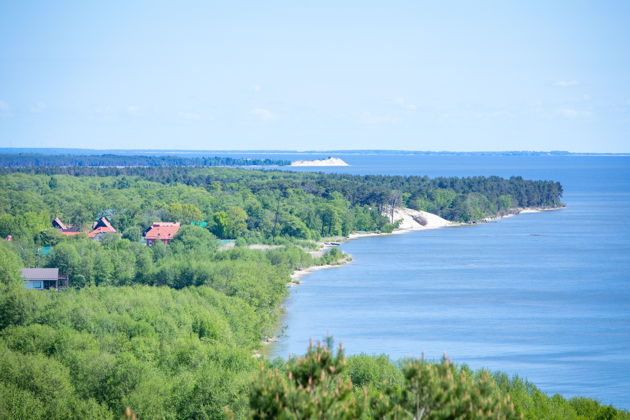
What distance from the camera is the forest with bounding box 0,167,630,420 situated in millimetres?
12102

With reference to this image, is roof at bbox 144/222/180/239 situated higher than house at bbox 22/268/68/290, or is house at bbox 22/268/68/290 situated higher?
roof at bbox 144/222/180/239

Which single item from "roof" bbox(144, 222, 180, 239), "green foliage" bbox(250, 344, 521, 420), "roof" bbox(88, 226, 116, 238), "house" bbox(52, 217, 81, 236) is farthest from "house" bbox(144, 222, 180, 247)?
"green foliage" bbox(250, 344, 521, 420)

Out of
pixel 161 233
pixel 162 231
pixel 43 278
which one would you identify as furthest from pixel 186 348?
pixel 162 231

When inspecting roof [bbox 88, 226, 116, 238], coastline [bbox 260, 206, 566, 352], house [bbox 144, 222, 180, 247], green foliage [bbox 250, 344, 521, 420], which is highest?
green foliage [bbox 250, 344, 521, 420]

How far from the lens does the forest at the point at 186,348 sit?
1210 cm

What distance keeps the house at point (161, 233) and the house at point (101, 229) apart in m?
5.22

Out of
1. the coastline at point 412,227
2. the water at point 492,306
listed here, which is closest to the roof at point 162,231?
the coastline at point 412,227

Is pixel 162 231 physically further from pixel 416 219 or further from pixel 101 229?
pixel 416 219

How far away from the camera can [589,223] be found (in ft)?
282

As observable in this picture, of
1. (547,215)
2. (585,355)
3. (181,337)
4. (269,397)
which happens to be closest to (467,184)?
(547,215)

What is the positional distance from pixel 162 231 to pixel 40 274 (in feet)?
55.0

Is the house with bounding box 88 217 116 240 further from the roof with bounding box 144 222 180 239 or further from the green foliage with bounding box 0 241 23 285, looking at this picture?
the green foliage with bounding box 0 241 23 285

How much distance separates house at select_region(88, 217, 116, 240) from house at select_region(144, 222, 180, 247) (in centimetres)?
522

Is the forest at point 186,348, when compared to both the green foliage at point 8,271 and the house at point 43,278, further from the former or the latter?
the house at point 43,278
